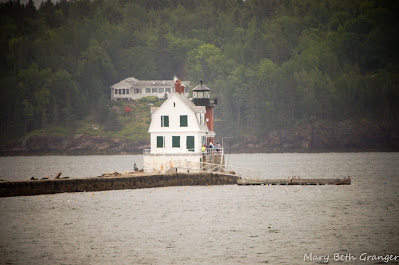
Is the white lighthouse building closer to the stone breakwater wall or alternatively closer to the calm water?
the stone breakwater wall

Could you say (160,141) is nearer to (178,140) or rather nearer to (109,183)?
(178,140)

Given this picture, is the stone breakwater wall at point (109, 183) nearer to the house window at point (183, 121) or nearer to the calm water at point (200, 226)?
the calm water at point (200, 226)

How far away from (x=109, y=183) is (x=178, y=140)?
9.40m

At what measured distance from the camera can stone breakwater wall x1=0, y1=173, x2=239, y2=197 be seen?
59.6 m

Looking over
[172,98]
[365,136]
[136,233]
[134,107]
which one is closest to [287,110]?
[365,136]

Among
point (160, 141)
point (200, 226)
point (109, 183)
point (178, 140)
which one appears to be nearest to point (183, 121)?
point (178, 140)

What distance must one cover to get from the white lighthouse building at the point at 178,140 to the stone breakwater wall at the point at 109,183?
143 cm

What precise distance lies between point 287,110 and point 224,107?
16.7 m

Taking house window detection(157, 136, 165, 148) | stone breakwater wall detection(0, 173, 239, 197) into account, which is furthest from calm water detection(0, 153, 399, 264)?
house window detection(157, 136, 165, 148)

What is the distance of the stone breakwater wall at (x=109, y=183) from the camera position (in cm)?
5956

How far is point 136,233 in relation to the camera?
4669 cm

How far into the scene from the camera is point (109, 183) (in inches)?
2581

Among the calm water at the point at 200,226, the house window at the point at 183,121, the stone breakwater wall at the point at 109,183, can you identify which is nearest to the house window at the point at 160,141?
the house window at the point at 183,121

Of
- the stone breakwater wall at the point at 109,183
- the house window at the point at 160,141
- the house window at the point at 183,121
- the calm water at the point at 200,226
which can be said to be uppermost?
the house window at the point at 183,121
